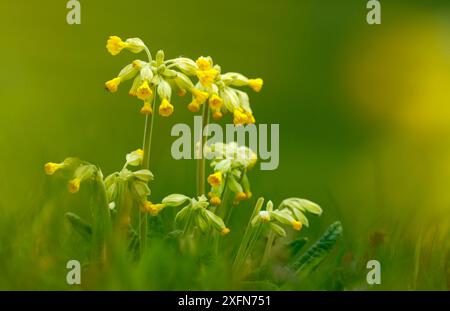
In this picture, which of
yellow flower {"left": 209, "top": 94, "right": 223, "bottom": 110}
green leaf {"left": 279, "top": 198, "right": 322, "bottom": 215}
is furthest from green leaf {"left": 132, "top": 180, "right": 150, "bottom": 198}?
green leaf {"left": 279, "top": 198, "right": 322, "bottom": 215}

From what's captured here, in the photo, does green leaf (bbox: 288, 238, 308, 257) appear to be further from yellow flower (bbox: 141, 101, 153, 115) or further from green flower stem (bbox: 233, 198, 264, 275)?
yellow flower (bbox: 141, 101, 153, 115)

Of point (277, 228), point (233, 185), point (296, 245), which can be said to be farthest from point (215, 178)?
point (296, 245)

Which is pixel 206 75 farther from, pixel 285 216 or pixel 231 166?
pixel 285 216

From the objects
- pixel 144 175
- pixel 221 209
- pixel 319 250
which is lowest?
pixel 319 250

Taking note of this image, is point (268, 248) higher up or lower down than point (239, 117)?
lower down

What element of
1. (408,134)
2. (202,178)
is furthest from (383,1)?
(202,178)

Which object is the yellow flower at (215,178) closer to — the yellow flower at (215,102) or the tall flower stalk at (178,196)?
the tall flower stalk at (178,196)
